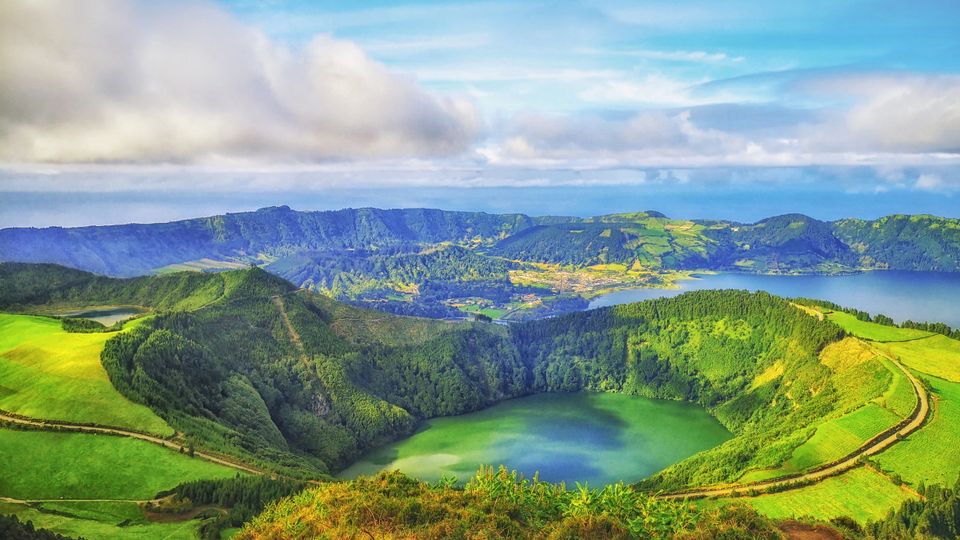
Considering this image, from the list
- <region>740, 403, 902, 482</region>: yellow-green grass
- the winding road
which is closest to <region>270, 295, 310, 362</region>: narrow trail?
the winding road

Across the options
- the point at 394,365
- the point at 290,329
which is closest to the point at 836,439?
the point at 394,365

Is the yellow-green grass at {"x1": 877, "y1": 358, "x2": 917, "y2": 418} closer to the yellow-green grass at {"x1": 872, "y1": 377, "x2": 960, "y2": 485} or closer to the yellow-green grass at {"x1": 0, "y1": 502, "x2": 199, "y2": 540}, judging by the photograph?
the yellow-green grass at {"x1": 872, "y1": 377, "x2": 960, "y2": 485}

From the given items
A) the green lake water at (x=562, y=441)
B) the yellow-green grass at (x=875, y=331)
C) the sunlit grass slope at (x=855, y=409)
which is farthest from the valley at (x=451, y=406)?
the yellow-green grass at (x=875, y=331)

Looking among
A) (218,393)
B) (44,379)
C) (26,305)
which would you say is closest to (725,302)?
(218,393)

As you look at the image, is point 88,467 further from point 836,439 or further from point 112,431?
point 836,439

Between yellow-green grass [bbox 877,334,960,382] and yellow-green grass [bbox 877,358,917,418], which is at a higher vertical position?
yellow-green grass [bbox 877,334,960,382]

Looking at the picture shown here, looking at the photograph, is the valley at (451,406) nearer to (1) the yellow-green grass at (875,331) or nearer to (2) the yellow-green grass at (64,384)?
(2) the yellow-green grass at (64,384)

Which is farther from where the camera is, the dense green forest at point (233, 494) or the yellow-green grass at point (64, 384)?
the yellow-green grass at point (64, 384)
